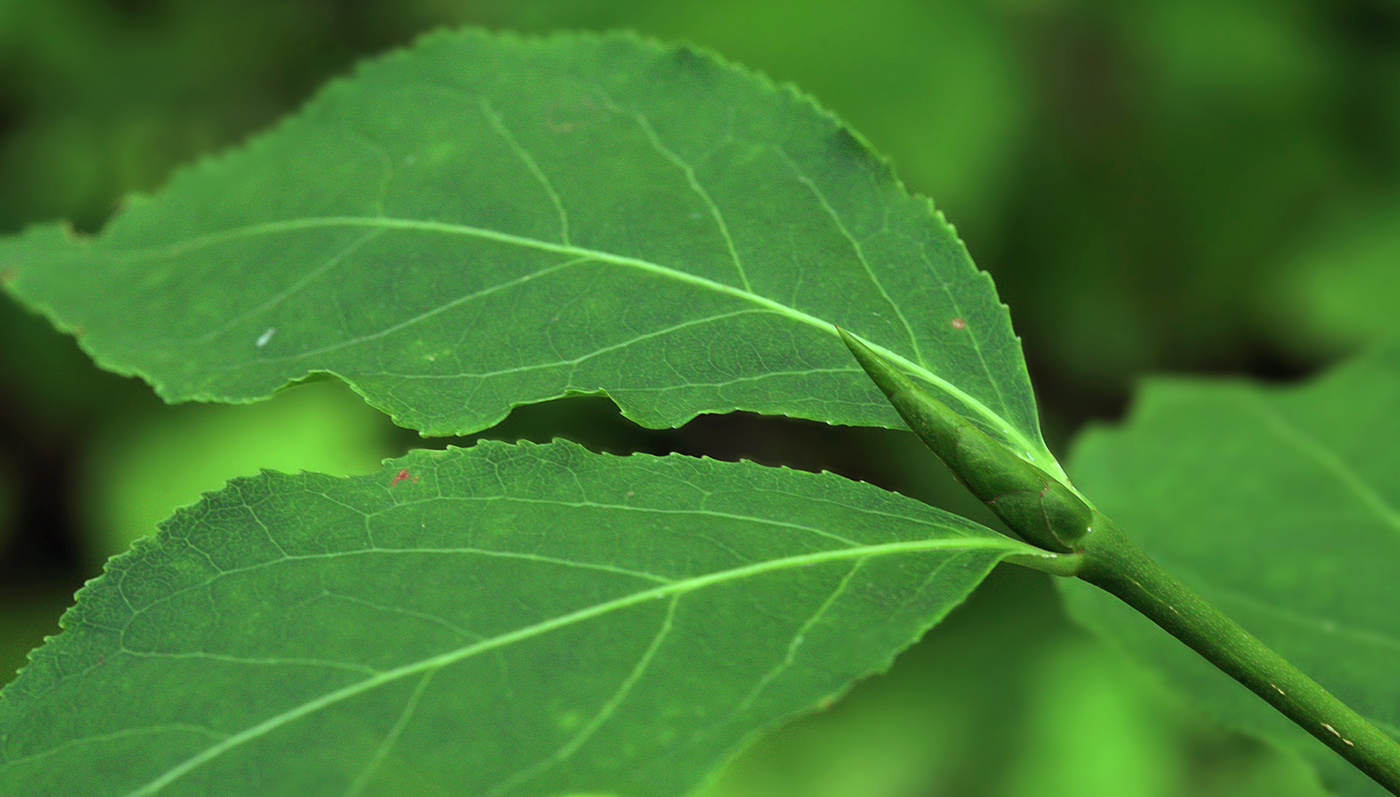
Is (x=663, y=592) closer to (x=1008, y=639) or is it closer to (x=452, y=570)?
(x=452, y=570)

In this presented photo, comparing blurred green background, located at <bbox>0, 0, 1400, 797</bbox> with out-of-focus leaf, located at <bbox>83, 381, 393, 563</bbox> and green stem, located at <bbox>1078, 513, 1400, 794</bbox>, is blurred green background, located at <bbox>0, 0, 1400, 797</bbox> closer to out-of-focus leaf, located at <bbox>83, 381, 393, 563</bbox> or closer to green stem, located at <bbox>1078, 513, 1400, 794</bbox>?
out-of-focus leaf, located at <bbox>83, 381, 393, 563</bbox>

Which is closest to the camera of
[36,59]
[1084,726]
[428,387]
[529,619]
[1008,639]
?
[529,619]

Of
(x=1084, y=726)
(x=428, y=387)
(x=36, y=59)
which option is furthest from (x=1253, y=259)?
(x=36, y=59)

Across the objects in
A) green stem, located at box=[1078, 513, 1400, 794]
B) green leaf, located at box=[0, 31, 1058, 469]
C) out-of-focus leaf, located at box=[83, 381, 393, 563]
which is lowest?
green stem, located at box=[1078, 513, 1400, 794]

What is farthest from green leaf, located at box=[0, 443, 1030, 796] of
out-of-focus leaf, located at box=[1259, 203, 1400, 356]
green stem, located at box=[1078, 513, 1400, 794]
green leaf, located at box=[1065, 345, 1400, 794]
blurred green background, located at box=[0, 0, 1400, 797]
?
out-of-focus leaf, located at box=[1259, 203, 1400, 356]

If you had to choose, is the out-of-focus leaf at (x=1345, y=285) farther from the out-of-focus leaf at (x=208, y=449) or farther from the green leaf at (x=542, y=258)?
the green leaf at (x=542, y=258)

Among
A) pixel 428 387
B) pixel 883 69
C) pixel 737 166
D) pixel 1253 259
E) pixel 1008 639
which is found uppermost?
pixel 883 69
